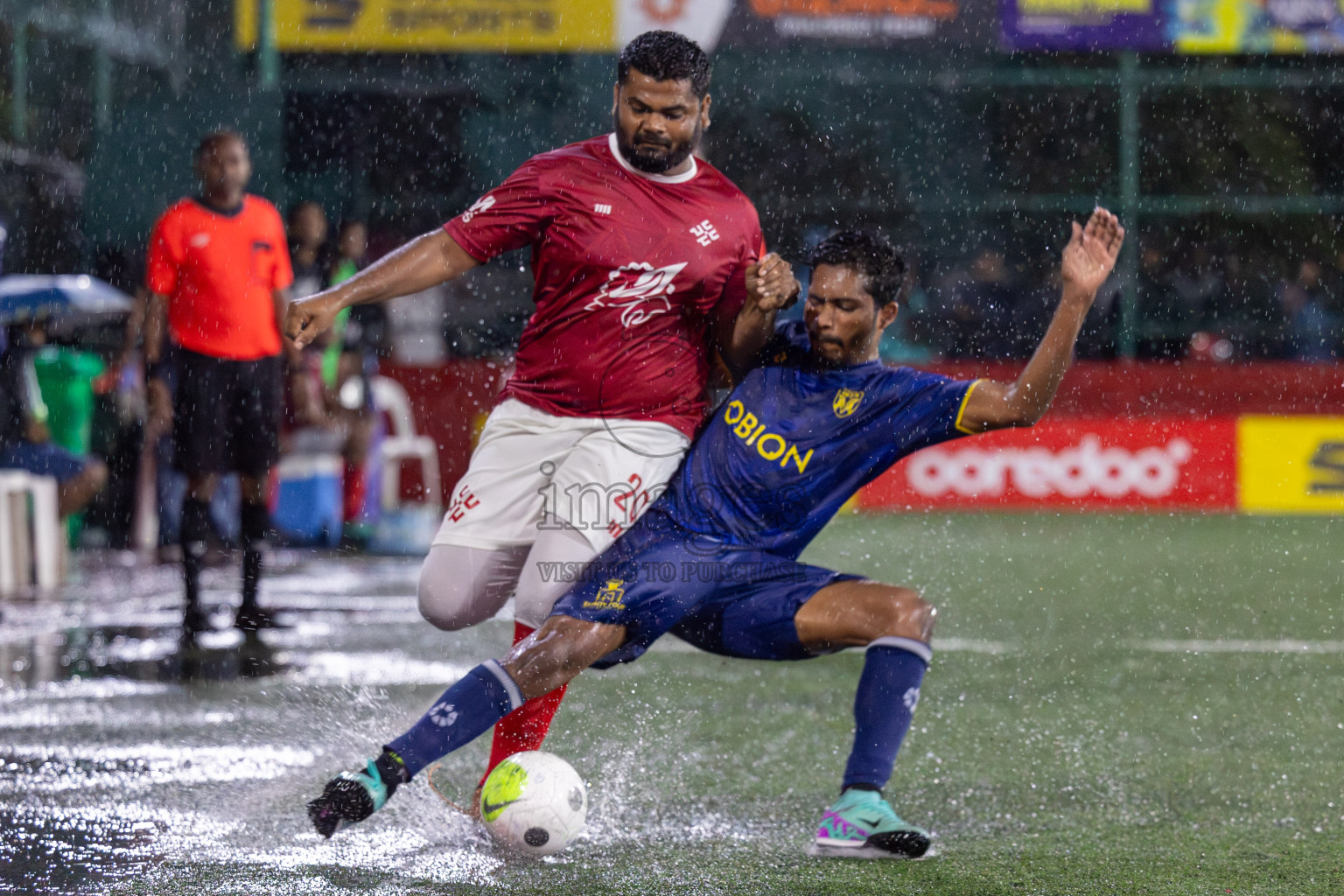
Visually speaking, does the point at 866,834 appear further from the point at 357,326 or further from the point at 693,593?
the point at 357,326

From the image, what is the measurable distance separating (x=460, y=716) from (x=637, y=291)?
113cm

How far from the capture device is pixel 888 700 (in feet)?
11.4

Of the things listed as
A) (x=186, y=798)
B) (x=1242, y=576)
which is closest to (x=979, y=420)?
(x=186, y=798)

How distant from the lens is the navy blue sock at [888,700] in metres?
3.46

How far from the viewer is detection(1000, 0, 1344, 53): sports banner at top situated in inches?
557

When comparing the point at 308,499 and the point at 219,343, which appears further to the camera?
the point at 308,499

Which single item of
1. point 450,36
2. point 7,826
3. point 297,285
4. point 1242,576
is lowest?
point 1242,576

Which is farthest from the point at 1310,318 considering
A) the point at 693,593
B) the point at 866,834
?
the point at 866,834

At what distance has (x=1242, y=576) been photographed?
8.18 meters

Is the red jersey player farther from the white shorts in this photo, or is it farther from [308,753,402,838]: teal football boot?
[308,753,402,838]: teal football boot

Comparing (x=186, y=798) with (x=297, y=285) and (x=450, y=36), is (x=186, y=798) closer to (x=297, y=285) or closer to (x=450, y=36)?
(x=297, y=285)

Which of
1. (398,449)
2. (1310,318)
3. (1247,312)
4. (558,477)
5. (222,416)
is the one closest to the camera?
(558,477)

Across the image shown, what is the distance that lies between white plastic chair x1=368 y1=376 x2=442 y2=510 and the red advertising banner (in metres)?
3.24

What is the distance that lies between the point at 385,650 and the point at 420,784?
2.20m
